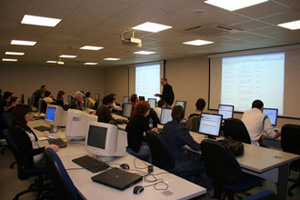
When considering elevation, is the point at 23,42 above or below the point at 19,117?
above

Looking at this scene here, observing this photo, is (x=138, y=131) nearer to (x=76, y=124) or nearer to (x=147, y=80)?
(x=76, y=124)

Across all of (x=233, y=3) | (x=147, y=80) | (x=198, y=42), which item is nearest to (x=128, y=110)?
(x=198, y=42)

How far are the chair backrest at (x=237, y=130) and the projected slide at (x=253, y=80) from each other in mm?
3415

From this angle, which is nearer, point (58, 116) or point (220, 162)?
point (220, 162)

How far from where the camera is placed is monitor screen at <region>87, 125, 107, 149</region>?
8.07 ft

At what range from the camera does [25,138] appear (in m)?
2.73

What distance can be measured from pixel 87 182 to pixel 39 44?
5.32 metres

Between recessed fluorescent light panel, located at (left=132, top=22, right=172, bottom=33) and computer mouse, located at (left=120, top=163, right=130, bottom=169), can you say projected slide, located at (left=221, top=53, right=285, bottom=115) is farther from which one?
computer mouse, located at (left=120, top=163, right=130, bottom=169)

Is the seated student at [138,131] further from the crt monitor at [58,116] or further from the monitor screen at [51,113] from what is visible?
the monitor screen at [51,113]

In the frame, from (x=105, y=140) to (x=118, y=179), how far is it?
62 cm

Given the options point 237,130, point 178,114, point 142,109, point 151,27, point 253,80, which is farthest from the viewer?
point 253,80

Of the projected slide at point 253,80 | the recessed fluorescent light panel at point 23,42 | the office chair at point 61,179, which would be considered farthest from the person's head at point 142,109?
the projected slide at point 253,80

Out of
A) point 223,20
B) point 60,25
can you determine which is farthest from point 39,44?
point 223,20

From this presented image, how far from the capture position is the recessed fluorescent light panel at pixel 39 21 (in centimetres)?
383
